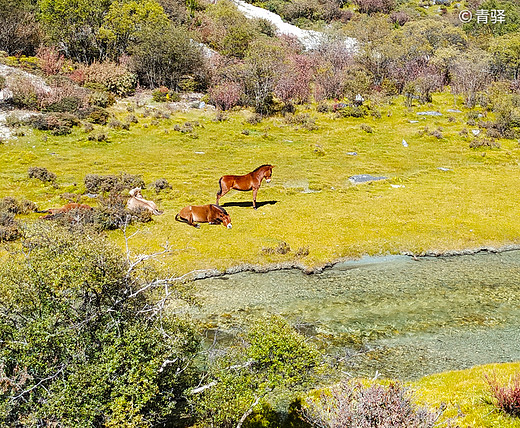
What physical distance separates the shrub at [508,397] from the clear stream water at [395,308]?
2.70 meters

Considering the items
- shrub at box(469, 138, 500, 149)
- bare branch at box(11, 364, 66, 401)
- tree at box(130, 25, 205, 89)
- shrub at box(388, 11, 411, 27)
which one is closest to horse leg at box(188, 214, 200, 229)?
bare branch at box(11, 364, 66, 401)

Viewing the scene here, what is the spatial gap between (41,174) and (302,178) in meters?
20.5

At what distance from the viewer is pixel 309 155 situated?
42875mm

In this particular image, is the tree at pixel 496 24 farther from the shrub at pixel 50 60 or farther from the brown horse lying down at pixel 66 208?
the brown horse lying down at pixel 66 208

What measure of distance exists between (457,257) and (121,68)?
4959 centimetres

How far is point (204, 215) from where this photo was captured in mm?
25734

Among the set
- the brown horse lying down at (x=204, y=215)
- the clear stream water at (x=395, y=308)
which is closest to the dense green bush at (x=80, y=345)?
the clear stream water at (x=395, y=308)

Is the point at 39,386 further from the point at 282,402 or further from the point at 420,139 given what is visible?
the point at 420,139

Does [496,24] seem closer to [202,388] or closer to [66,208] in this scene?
[66,208]

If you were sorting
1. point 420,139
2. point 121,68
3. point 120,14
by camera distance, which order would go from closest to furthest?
point 420,139 → point 121,68 → point 120,14

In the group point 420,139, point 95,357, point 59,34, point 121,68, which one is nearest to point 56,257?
point 95,357

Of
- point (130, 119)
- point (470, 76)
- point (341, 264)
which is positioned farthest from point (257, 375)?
point (470, 76)

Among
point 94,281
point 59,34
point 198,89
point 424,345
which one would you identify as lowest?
point 424,345

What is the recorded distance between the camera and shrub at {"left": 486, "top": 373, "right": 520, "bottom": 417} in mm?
11773
